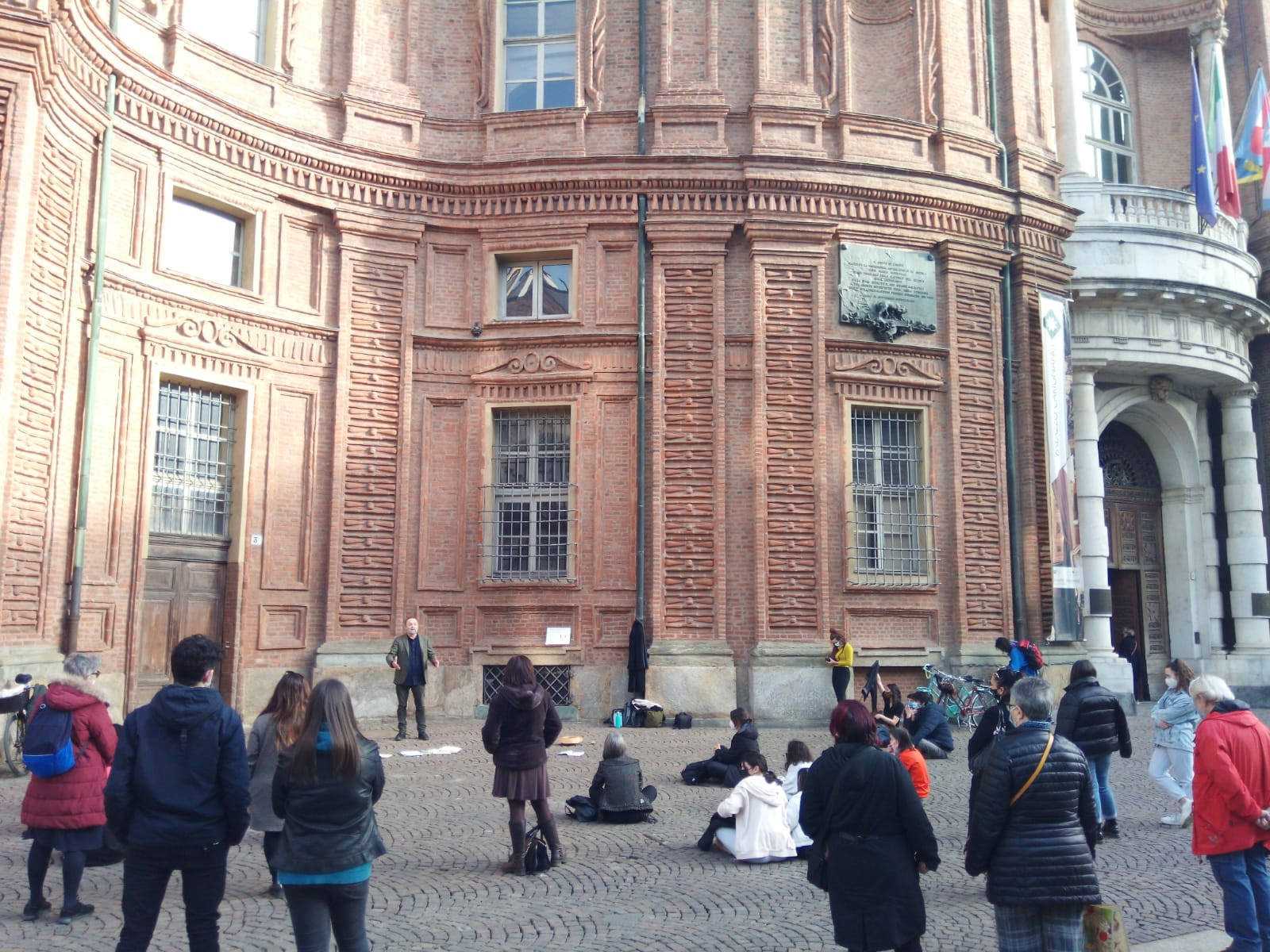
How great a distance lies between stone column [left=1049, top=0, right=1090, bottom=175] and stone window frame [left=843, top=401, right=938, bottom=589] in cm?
663

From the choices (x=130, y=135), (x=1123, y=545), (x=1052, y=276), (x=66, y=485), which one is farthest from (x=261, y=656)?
(x=1123, y=545)

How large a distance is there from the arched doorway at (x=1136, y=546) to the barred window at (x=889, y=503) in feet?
18.7

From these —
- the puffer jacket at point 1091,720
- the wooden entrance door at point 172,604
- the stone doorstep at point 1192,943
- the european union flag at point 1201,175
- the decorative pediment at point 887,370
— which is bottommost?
the stone doorstep at point 1192,943

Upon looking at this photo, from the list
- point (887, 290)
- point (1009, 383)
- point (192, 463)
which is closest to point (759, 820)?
point (192, 463)

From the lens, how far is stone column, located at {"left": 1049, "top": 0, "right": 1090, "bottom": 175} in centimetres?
2111

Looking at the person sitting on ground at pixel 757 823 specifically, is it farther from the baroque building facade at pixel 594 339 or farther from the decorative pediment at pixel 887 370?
the decorative pediment at pixel 887 370

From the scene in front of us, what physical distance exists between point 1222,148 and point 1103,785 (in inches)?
673

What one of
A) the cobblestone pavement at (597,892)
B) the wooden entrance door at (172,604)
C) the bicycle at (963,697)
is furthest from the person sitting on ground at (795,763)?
the wooden entrance door at (172,604)

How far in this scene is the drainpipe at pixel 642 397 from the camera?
17156 mm

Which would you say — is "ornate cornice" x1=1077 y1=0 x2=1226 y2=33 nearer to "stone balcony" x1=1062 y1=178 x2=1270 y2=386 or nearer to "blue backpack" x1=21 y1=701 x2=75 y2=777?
"stone balcony" x1=1062 y1=178 x2=1270 y2=386

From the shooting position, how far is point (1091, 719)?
28.7ft

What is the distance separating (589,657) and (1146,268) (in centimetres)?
1229

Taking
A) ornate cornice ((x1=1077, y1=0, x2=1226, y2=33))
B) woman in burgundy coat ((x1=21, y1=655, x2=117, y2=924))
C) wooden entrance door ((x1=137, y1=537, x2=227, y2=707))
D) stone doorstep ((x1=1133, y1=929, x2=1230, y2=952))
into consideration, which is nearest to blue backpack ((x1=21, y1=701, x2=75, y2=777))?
woman in burgundy coat ((x1=21, y1=655, x2=117, y2=924))

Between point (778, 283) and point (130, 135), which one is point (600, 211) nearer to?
point (778, 283)
